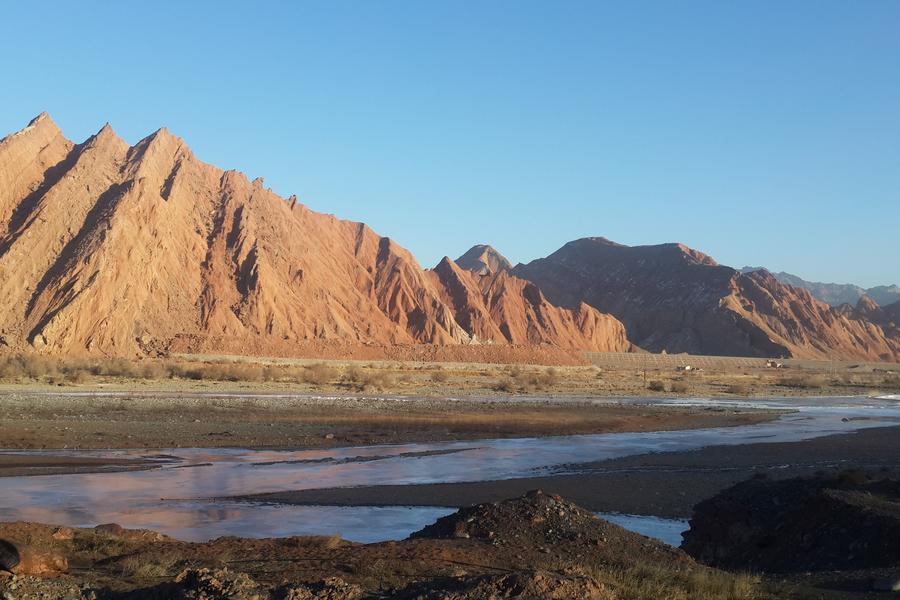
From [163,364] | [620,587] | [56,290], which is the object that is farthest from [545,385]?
[620,587]

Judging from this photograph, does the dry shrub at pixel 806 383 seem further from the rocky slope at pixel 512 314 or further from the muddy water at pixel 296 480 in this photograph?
the muddy water at pixel 296 480

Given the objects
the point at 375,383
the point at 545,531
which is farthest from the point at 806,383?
the point at 545,531

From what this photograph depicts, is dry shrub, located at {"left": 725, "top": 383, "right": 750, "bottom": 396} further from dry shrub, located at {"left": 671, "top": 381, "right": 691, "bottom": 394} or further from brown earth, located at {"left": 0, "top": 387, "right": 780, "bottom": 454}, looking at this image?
brown earth, located at {"left": 0, "top": 387, "right": 780, "bottom": 454}

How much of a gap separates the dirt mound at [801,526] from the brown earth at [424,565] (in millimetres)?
2335

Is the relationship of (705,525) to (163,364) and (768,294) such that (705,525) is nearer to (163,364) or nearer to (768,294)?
(163,364)

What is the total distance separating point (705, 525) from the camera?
15.0m

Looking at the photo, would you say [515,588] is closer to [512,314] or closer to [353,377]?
[353,377]

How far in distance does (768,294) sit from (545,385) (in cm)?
10576

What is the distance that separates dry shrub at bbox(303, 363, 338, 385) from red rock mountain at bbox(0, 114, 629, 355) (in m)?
13.5

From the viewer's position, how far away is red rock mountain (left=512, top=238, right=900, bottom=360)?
150375mm

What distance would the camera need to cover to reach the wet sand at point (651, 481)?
725 inches

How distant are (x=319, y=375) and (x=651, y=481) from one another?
50.2 m

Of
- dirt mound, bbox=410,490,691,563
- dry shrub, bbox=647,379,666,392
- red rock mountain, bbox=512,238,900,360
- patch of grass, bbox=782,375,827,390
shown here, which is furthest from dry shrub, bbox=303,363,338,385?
red rock mountain, bbox=512,238,900,360

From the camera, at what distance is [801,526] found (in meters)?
13.5
